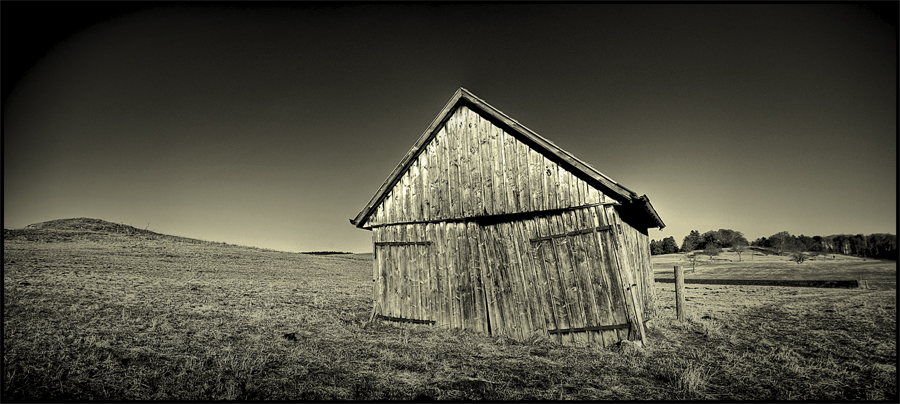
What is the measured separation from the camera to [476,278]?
31.5 ft

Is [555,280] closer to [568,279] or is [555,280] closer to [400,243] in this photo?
[568,279]

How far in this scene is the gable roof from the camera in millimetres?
8141

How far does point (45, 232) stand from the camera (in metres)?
41.9

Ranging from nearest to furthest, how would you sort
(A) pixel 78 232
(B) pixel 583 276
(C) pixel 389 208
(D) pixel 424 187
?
(B) pixel 583 276, (D) pixel 424 187, (C) pixel 389 208, (A) pixel 78 232

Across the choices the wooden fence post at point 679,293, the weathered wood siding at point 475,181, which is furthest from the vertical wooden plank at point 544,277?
the wooden fence post at point 679,293

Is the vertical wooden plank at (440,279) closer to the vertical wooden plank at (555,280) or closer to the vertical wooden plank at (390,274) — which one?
the vertical wooden plank at (390,274)

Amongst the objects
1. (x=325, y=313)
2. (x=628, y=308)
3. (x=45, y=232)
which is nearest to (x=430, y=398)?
(x=628, y=308)

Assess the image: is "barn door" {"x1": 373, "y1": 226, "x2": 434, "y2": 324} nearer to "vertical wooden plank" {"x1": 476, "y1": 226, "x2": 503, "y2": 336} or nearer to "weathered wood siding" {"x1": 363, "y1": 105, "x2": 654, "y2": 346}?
"weathered wood siding" {"x1": 363, "y1": 105, "x2": 654, "y2": 346}

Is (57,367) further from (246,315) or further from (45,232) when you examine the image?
(45,232)

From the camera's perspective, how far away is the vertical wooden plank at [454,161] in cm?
1002

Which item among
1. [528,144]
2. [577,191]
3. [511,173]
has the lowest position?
[577,191]

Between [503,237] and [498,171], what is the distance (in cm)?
156

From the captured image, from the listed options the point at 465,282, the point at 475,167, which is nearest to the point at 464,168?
the point at 475,167

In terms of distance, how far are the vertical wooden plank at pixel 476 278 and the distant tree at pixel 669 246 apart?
114599 millimetres
